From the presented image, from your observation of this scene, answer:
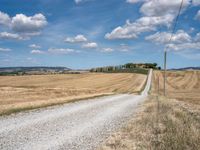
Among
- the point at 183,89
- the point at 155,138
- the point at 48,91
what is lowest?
the point at 183,89

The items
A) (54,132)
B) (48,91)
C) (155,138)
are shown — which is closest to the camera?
(155,138)

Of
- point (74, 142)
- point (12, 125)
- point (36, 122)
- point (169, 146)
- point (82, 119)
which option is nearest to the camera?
point (169, 146)

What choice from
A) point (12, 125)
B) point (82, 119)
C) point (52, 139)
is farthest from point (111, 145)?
point (82, 119)

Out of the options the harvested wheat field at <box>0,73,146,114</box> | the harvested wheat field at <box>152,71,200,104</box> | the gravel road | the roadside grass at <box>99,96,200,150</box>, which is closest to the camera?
the roadside grass at <box>99,96,200,150</box>

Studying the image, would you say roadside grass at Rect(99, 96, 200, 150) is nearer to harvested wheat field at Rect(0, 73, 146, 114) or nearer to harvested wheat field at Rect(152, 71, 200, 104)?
harvested wheat field at Rect(0, 73, 146, 114)

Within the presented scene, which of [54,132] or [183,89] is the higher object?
[54,132]

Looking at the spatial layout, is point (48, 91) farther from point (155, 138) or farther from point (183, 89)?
point (155, 138)

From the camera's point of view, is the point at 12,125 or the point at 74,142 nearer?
the point at 74,142

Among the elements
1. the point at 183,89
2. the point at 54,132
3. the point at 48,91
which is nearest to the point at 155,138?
the point at 54,132

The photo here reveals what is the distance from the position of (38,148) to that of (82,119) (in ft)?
26.5

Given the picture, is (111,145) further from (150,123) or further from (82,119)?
(82,119)

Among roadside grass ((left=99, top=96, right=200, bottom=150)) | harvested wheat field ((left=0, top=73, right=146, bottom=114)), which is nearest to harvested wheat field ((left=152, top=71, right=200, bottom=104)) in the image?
harvested wheat field ((left=0, top=73, right=146, bottom=114))

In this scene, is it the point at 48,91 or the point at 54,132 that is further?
the point at 48,91

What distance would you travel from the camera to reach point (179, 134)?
10383mm
